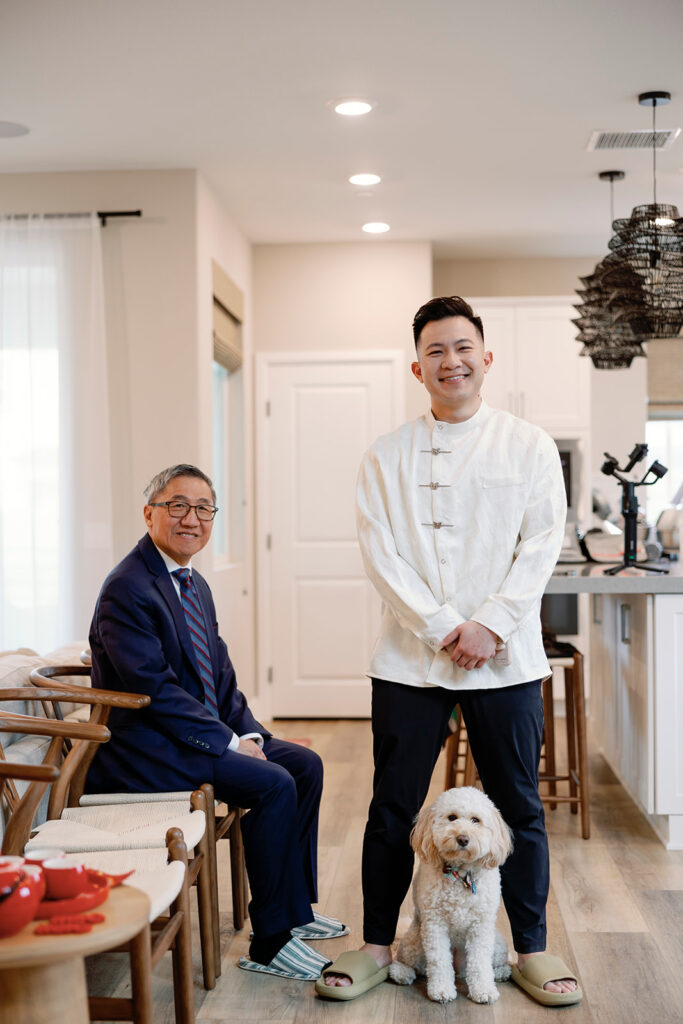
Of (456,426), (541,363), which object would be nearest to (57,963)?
(456,426)

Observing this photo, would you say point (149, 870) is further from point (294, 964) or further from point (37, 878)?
point (294, 964)

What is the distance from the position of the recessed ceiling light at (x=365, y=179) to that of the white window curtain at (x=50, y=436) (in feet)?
3.96

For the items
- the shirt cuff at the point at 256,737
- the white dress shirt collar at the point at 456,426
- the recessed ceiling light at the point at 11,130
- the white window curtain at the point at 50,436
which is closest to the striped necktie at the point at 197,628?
the shirt cuff at the point at 256,737

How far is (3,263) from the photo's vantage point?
4.64 meters

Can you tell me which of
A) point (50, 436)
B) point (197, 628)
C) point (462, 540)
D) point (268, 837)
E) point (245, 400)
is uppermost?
point (245, 400)

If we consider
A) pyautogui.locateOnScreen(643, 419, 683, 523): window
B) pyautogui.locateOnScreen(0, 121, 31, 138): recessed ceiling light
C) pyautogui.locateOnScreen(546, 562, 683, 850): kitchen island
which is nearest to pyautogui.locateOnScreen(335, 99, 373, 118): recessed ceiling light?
pyautogui.locateOnScreen(0, 121, 31, 138): recessed ceiling light

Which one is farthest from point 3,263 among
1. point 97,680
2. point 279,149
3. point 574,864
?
point 574,864

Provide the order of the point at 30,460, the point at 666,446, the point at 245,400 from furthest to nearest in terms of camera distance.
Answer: the point at 666,446 → the point at 245,400 → the point at 30,460

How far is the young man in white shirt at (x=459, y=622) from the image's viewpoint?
2.44 meters

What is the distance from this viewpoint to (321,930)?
2797mm

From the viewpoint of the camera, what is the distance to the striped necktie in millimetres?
2623

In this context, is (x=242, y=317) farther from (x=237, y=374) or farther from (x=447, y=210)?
(x=447, y=210)

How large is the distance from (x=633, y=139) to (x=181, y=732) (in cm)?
321

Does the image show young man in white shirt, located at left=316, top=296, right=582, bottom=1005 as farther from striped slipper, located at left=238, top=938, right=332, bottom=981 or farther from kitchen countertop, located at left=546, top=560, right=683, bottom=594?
kitchen countertop, located at left=546, top=560, right=683, bottom=594
